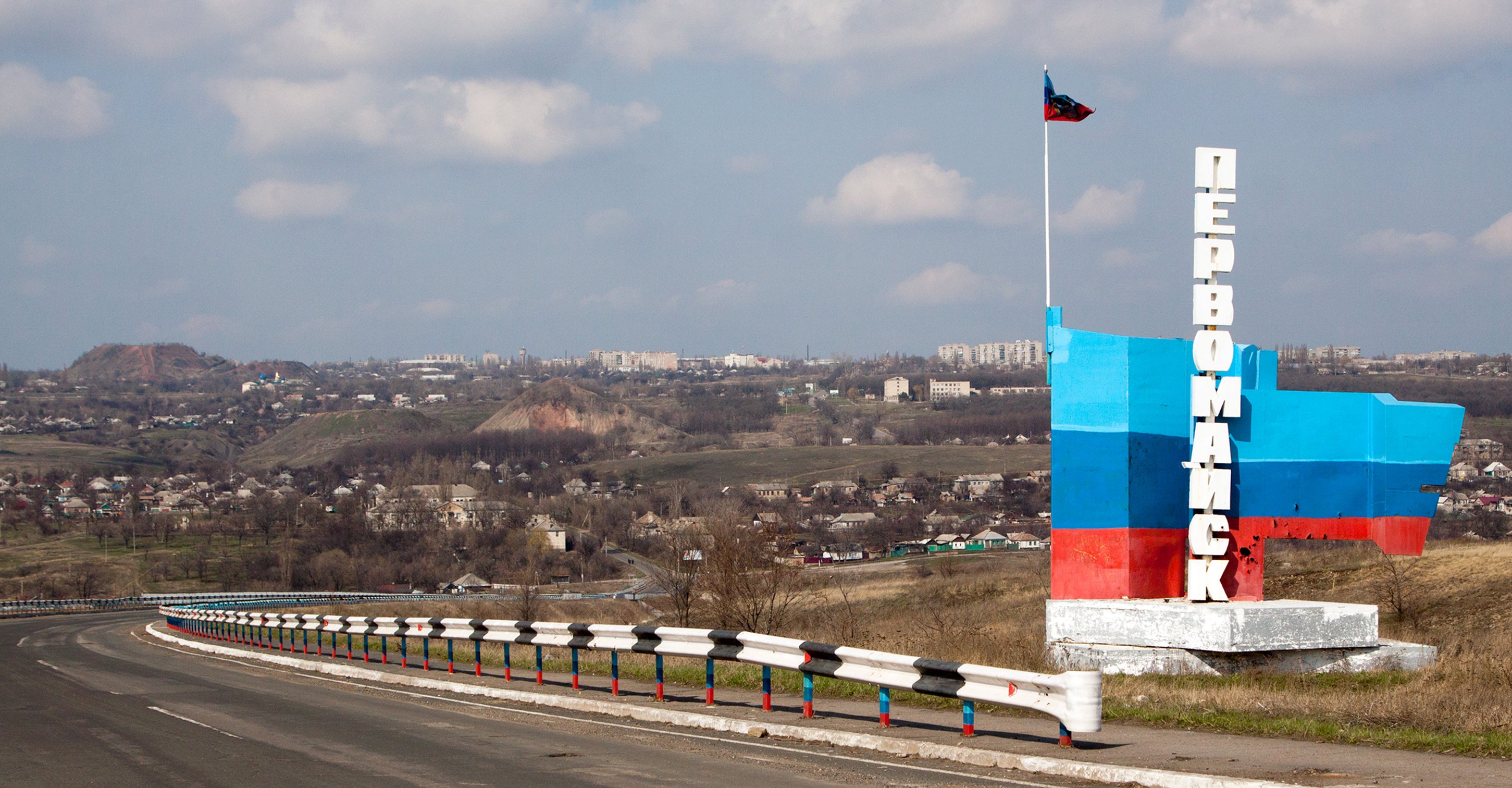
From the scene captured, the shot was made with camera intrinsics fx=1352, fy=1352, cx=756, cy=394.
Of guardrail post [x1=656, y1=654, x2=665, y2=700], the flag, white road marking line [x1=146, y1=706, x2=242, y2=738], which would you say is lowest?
white road marking line [x1=146, y1=706, x2=242, y2=738]

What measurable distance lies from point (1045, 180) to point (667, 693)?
9.92 m

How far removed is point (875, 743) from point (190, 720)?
849cm

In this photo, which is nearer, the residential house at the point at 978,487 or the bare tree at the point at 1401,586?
the bare tree at the point at 1401,586

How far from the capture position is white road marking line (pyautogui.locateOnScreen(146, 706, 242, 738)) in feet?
47.3

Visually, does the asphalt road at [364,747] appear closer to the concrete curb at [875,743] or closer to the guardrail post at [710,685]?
the concrete curb at [875,743]

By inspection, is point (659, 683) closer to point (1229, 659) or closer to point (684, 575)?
point (1229, 659)

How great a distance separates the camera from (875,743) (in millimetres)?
12422

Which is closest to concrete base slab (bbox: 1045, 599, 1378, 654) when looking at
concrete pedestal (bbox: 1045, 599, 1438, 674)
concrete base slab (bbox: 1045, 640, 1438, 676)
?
concrete pedestal (bbox: 1045, 599, 1438, 674)

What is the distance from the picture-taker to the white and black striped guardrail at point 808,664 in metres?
11.7

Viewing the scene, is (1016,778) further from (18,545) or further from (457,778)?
(18,545)

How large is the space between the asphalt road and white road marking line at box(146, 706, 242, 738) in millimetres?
35

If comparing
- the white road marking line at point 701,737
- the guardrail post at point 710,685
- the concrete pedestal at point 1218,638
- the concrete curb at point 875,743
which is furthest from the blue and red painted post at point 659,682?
the concrete pedestal at point 1218,638

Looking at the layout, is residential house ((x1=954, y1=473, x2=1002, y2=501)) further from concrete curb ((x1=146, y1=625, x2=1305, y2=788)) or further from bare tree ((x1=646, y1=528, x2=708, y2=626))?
concrete curb ((x1=146, y1=625, x2=1305, y2=788))

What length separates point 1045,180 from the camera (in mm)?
21062
